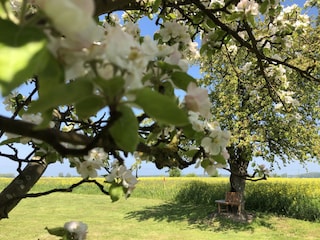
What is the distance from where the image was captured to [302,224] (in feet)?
39.9

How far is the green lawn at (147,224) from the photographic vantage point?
1052cm

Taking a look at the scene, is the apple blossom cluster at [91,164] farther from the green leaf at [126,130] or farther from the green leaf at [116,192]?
the green leaf at [126,130]

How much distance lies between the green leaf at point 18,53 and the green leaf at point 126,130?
0.15 meters

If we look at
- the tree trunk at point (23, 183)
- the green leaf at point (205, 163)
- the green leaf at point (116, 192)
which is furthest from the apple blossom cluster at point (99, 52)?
the tree trunk at point (23, 183)

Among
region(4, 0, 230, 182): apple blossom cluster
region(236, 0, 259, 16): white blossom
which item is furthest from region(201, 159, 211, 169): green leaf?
region(236, 0, 259, 16): white blossom

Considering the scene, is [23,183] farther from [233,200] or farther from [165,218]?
[233,200]

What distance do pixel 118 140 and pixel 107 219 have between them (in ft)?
43.6

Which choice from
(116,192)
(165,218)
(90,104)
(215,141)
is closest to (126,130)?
(90,104)

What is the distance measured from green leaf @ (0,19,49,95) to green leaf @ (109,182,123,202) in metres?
0.86

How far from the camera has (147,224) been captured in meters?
12.4

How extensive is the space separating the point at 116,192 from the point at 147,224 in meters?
Answer: 11.6

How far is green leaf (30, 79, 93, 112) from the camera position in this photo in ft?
1.48

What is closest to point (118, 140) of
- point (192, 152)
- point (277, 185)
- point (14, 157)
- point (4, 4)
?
point (4, 4)

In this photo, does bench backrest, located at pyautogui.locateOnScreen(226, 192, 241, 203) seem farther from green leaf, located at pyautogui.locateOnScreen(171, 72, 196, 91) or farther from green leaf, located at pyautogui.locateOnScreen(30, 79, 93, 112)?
green leaf, located at pyautogui.locateOnScreen(30, 79, 93, 112)
